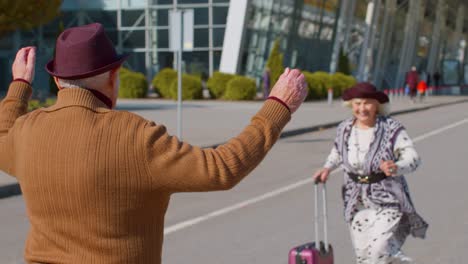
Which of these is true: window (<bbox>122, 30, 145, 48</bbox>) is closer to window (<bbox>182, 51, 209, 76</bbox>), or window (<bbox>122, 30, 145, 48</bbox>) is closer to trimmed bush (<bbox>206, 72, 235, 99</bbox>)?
window (<bbox>182, 51, 209, 76</bbox>)

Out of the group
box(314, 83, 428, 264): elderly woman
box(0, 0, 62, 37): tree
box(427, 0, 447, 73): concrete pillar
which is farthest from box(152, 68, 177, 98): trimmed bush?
box(427, 0, 447, 73): concrete pillar

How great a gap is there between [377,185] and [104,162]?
157 inches

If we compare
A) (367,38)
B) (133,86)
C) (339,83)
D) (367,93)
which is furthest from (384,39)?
(367,93)

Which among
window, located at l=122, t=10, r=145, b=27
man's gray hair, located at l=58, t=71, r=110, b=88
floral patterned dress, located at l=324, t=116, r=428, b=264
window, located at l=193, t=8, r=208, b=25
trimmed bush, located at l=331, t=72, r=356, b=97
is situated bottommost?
trimmed bush, located at l=331, t=72, r=356, b=97

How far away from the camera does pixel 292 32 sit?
176 feet

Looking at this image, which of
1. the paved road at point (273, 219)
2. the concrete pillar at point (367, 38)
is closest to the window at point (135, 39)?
the concrete pillar at point (367, 38)

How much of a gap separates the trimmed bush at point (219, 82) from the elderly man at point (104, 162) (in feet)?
130

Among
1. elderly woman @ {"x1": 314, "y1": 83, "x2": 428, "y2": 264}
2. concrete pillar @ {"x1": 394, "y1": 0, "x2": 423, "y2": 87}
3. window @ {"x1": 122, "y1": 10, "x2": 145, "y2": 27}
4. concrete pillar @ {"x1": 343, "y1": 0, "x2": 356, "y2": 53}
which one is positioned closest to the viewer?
elderly woman @ {"x1": 314, "y1": 83, "x2": 428, "y2": 264}

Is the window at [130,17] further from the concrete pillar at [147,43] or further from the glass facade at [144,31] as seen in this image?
the concrete pillar at [147,43]

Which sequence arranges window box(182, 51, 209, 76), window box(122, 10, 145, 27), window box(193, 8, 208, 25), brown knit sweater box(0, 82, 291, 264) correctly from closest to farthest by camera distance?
brown knit sweater box(0, 82, 291, 264) < window box(182, 51, 209, 76) < window box(193, 8, 208, 25) < window box(122, 10, 145, 27)

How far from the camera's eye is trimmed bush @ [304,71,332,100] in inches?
1781

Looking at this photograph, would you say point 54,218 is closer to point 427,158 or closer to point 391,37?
point 427,158

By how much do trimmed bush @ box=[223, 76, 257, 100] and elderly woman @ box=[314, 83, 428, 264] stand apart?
1352 inches

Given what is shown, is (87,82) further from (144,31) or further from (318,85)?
(144,31)
